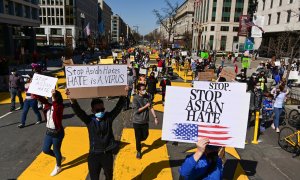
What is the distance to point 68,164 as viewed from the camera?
22.9ft

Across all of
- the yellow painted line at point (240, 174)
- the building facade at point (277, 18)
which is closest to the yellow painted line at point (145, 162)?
the yellow painted line at point (240, 174)

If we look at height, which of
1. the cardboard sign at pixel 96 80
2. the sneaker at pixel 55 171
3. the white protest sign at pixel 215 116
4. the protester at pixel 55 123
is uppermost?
the cardboard sign at pixel 96 80

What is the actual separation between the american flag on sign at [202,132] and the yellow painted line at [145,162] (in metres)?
2.52

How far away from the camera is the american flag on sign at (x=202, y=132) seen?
4.27 metres

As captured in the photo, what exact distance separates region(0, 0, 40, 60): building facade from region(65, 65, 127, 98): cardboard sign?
3496cm

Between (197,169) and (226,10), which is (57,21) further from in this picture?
(197,169)

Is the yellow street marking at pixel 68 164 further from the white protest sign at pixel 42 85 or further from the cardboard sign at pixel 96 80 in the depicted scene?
the cardboard sign at pixel 96 80

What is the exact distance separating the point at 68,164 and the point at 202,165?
4.74m

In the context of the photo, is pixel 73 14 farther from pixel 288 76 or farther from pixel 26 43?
pixel 288 76

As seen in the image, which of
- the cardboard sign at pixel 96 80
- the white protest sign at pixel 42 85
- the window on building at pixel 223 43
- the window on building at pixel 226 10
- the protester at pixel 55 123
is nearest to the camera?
the cardboard sign at pixel 96 80

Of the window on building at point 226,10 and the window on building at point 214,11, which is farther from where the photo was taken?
the window on building at point 214,11

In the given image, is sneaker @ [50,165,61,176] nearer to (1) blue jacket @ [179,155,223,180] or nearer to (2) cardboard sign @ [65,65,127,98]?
(2) cardboard sign @ [65,65,127,98]

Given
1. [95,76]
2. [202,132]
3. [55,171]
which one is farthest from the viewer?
[55,171]

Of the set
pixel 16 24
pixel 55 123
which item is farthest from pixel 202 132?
pixel 16 24
